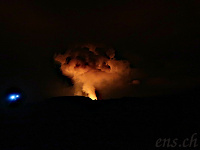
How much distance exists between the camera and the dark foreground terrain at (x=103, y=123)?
43.6ft

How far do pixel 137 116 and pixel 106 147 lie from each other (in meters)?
5.60

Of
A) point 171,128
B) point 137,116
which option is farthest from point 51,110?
point 171,128

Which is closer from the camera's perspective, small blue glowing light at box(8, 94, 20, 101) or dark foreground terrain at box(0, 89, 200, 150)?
dark foreground terrain at box(0, 89, 200, 150)

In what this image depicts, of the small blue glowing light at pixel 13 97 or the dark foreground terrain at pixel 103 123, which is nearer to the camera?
the dark foreground terrain at pixel 103 123

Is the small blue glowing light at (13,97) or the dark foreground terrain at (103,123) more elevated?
the small blue glowing light at (13,97)

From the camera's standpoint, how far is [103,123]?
16453 mm

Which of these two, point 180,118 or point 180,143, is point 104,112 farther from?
point 180,143

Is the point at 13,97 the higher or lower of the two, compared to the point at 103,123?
A: higher

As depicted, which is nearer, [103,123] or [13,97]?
[103,123]

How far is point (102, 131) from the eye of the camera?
15.1 metres

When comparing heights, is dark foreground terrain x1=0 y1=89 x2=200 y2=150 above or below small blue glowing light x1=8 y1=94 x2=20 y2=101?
below

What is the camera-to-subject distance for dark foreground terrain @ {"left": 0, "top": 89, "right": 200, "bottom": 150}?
1329 cm

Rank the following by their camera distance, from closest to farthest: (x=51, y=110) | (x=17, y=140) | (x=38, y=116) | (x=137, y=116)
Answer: (x=17, y=140)
(x=137, y=116)
(x=38, y=116)
(x=51, y=110)

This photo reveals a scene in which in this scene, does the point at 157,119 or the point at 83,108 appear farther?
the point at 83,108
